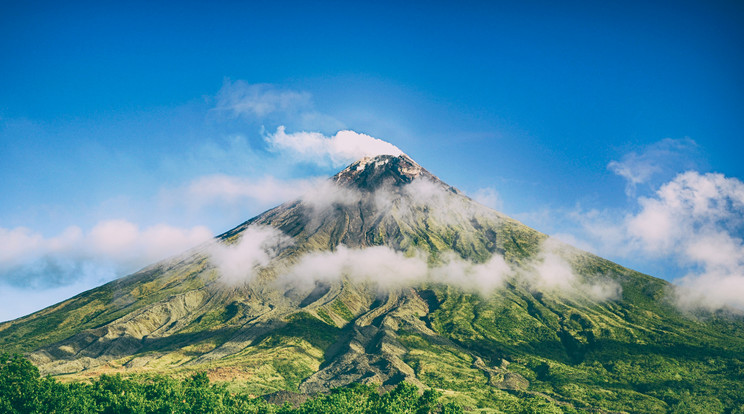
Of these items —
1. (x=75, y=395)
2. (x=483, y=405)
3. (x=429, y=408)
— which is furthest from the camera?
(x=483, y=405)

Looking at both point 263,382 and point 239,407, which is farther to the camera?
point 263,382

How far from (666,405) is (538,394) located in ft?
165

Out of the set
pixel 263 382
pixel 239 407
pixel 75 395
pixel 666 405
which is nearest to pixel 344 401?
pixel 239 407

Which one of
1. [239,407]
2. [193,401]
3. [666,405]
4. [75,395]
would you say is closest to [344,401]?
[239,407]

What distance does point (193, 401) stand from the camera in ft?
349

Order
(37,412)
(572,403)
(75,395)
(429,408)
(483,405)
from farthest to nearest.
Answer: (572,403) < (483,405) < (429,408) < (75,395) < (37,412)

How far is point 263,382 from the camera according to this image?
19375 cm

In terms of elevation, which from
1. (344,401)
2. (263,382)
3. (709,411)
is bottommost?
(709,411)

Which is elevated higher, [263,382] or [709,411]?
[263,382]

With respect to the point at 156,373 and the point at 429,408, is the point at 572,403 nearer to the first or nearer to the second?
the point at 429,408

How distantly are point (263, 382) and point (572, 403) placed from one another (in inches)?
4941

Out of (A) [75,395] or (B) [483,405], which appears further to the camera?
(B) [483,405]

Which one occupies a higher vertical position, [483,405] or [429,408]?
[429,408]

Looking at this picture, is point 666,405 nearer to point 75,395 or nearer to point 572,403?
point 572,403
